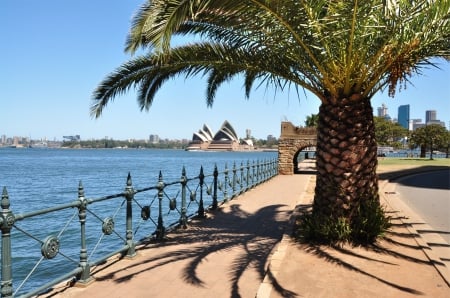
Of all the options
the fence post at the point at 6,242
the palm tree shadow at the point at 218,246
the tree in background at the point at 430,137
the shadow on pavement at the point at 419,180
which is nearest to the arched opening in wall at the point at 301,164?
the shadow on pavement at the point at 419,180

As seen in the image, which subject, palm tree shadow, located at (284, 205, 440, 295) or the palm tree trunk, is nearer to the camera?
palm tree shadow, located at (284, 205, 440, 295)

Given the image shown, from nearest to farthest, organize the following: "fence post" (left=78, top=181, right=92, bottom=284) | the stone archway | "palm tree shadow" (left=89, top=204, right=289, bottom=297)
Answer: "fence post" (left=78, top=181, right=92, bottom=284)
"palm tree shadow" (left=89, top=204, right=289, bottom=297)
the stone archway

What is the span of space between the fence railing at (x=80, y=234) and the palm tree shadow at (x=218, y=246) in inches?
15.2

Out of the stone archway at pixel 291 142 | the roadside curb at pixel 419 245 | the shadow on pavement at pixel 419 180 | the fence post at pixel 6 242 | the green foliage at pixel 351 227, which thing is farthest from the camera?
the stone archway at pixel 291 142

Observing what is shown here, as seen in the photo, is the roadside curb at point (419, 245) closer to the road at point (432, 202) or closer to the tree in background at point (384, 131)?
the road at point (432, 202)

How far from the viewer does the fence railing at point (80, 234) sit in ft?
Answer: 16.0

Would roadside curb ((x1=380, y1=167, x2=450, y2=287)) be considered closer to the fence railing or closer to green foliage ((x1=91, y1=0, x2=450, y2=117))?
green foliage ((x1=91, y1=0, x2=450, y2=117))

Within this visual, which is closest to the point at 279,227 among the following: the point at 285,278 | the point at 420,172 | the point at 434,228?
the point at 434,228

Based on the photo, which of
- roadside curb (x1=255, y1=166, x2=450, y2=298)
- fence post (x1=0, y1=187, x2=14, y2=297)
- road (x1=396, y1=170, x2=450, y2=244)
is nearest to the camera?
fence post (x1=0, y1=187, x2=14, y2=297)

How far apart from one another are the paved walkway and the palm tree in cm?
101

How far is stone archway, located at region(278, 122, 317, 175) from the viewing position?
30.0 metres

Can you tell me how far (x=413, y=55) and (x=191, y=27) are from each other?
4.03m

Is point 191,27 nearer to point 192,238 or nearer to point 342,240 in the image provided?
point 192,238


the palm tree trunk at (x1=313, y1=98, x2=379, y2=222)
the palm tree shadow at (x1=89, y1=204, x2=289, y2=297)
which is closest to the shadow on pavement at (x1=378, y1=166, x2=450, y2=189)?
the palm tree shadow at (x1=89, y1=204, x2=289, y2=297)
